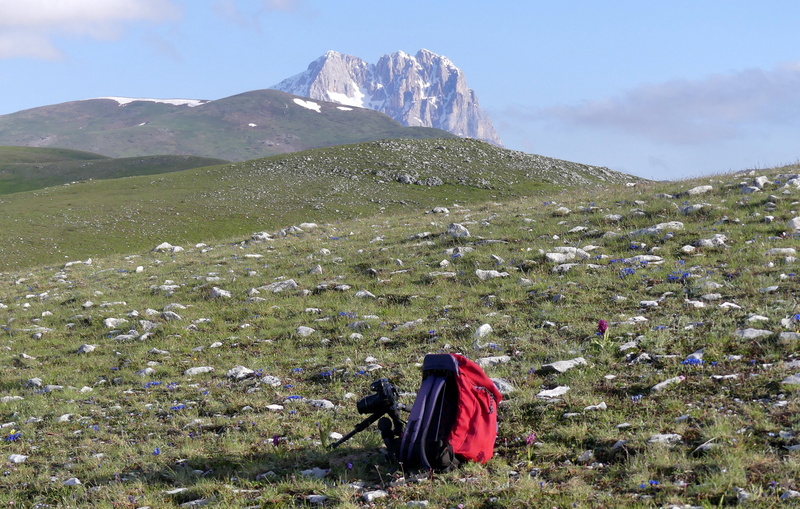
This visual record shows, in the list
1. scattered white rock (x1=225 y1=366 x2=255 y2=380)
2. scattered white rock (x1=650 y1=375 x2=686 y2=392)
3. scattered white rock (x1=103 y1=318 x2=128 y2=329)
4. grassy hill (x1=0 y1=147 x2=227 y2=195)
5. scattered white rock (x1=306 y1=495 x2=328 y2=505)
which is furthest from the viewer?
grassy hill (x1=0 y1=147 x2=227 y2=195)

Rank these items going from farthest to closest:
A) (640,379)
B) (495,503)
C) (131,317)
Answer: (131,317) < (640,379) < (495,503)

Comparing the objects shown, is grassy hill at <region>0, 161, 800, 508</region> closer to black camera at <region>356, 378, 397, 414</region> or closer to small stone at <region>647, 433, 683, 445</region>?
small stone at <region>647, 433, 683, 445</region>

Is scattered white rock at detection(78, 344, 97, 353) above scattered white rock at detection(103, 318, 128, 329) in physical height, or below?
below

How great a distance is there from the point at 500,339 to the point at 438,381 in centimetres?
424

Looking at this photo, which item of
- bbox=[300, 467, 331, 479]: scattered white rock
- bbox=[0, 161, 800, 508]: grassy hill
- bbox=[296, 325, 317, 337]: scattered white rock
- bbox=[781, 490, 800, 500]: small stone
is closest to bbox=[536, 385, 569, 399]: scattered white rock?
bbox=[0, 161, 800, 508]: grassy hill

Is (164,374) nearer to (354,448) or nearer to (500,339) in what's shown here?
(354,448)

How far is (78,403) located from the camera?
9703mm

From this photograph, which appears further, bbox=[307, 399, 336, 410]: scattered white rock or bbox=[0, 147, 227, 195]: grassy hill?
bbox=[0, 147, 227, 195]: grassy hill

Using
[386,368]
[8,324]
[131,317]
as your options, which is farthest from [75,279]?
[386,368]

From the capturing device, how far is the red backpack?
242 inches

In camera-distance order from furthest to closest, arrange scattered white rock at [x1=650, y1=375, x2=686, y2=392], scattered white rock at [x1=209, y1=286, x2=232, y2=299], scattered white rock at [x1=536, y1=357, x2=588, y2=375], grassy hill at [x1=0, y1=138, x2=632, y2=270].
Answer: grassy hill at [x1=0, y1=138, x2=632, y2=270], scattered white rock at [x1=209, y1=286, x2=232, y2=299], scattered white rock at [x1=536, y1=357, x2=588, y2=375], scattered white rock at [x1=650, y1=375, x2=686, y2=392]

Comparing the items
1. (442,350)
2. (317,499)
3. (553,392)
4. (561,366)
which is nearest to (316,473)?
(317,499)

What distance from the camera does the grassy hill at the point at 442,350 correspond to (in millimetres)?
5973

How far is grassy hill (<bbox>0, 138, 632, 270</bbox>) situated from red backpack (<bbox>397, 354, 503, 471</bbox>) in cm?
4370
